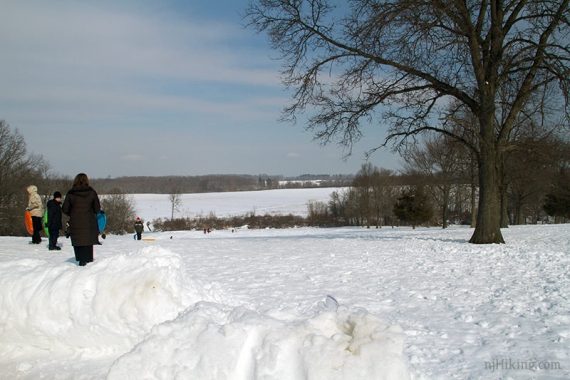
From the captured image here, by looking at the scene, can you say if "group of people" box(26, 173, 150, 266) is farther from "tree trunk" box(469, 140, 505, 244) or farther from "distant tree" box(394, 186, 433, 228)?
"distant tree" box(394, 186, 433, 228)

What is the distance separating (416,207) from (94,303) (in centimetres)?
4953

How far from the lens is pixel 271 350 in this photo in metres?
3.64

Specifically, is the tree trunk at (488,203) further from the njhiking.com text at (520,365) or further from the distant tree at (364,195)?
the distant tree at (364,195)

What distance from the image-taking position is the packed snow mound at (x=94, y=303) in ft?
17.8

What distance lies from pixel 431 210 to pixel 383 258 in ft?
144

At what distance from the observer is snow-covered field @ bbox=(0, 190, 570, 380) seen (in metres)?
3.66

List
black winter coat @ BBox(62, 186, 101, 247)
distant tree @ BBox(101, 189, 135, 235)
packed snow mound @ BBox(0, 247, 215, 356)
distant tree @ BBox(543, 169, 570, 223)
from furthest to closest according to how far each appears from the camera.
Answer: distant tree @ BBox(101, 189, 135, 235) → distant tree @ BBox(543, 169, 570, 223) → black winter coat @ BBox(62, 186, 101, 247) → packed snow mound @ BBox(0, 247, 215, 356)

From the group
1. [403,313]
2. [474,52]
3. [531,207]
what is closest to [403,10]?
[474,52]

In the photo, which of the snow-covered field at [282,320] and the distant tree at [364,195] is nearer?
the snow-covered field at [282,320]

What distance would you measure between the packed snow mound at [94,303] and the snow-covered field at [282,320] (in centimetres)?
2

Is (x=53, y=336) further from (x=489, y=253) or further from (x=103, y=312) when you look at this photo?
(x=489, y=253)

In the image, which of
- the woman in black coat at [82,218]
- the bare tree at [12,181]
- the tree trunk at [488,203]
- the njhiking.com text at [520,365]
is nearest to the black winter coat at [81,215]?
the woman in black coat at [82,218]

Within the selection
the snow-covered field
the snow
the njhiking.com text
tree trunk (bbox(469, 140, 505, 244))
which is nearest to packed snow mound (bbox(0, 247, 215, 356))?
the snow-covered field

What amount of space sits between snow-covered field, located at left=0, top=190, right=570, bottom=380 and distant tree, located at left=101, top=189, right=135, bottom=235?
59272mm
